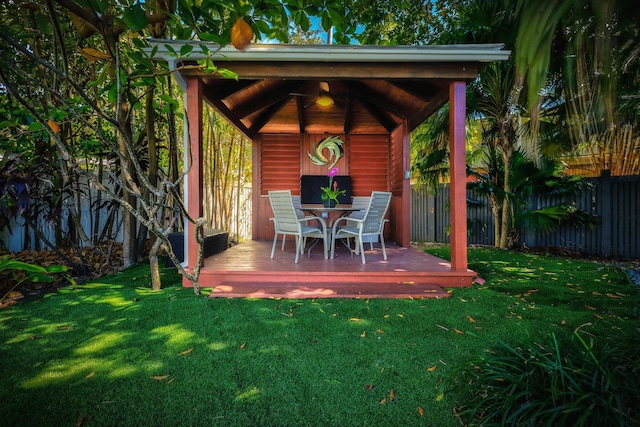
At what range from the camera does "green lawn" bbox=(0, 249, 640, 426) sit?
4.75 feet

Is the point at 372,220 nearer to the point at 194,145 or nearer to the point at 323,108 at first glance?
the point at 194,145

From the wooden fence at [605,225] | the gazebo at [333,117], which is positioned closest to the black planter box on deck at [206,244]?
the gazebo at [333,117]

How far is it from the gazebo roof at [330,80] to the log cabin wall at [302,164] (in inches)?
9.6

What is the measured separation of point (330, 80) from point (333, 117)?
3.11m

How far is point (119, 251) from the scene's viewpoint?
5.54m

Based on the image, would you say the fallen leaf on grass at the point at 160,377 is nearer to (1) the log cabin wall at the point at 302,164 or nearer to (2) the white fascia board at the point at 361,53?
(2) the white fascia board at the point at 361,53

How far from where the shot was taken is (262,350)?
2.04 m

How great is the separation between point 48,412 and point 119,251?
4.78m

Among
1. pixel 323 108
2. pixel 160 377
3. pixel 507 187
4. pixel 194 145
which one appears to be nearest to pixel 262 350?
pixel 160 377

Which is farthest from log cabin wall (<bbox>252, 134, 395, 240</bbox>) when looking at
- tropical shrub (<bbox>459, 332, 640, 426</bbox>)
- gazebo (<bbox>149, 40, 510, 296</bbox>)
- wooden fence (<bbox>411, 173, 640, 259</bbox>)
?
tropical shrub (<bbox>459, 332, 640, 426</bbox>)

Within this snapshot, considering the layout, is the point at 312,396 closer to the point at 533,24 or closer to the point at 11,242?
the point at 533,24

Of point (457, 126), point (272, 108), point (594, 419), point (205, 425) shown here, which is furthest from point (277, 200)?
point (594, 419)

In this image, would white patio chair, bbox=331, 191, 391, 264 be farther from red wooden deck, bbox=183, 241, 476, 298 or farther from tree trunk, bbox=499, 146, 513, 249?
tree trunk, bbox=499, 146, 513, 249

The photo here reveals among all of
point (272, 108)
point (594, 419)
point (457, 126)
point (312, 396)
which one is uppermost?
point (272, 108)
